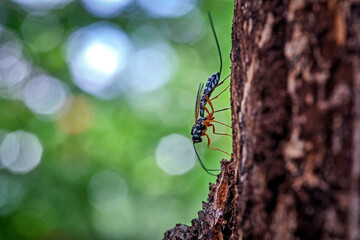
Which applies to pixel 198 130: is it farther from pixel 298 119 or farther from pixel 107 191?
pixel 107 191

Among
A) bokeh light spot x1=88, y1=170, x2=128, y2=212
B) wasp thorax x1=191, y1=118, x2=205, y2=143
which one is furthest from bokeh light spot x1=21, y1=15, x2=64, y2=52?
wasp thorax x1=191, y1=118, x2=205, y2=143

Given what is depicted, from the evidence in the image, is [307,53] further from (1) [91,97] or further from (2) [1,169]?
(2) [1,169]

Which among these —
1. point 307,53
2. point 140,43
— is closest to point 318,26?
point 307,53

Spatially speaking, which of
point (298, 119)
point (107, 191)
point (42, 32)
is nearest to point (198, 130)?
point (298, 119)

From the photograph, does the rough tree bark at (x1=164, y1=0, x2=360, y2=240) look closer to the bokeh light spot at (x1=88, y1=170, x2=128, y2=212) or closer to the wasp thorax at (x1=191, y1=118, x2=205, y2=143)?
the wasp thorax at (x1=191, y1=118, x2=205, y2=143)

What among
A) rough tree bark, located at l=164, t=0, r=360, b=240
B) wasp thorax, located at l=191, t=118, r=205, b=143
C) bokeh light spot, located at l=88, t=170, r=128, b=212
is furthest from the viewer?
bokeh light spot, located at l=88, t=170, r=128, b=212
